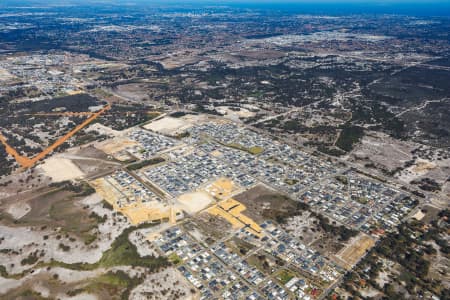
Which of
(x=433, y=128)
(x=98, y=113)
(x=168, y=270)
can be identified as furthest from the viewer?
(x=98, y=113)

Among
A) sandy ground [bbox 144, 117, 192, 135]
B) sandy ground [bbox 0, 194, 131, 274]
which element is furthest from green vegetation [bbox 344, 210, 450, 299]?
sandy ground [bbox 144, 117, 192, 135]

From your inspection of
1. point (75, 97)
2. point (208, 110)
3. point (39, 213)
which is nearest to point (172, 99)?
point (208, 110)

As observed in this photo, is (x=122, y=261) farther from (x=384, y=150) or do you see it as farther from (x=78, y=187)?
(x=384, y=150)

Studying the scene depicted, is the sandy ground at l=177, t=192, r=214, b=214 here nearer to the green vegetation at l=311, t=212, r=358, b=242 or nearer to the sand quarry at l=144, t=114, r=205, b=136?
the green vegetation at l=311, t=212, r=358, b=242

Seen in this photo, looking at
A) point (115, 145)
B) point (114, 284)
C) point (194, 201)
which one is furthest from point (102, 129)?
point (114, 284)

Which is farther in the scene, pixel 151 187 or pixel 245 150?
pixel 245 150

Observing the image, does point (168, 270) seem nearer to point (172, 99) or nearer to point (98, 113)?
point (98, 113)

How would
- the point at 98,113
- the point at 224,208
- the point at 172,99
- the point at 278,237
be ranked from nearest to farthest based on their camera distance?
the point at 278,237 → the point at 224,208 → the point at 98,113 → the point at 172,99
